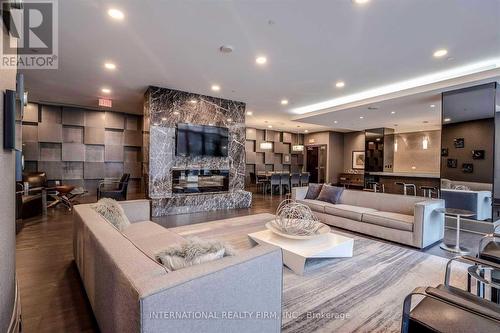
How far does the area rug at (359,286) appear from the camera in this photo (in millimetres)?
1900

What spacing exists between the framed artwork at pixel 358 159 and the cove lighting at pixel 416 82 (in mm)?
5801

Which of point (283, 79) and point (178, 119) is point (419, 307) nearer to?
point (283, 79)

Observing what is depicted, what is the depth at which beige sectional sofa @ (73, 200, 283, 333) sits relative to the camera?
1.00 metres

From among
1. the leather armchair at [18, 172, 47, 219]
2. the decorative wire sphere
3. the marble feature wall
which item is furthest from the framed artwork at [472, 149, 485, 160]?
the leather armchair at [18, 172, 47, 219]

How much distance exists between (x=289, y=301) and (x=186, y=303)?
1.42 meters

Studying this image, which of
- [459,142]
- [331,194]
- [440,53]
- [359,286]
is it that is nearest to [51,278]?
[359,286]

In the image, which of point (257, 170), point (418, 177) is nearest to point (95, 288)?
point (418, 177)

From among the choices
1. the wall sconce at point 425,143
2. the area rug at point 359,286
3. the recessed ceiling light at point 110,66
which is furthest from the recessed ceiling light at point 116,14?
the wall sconce at point 425,143

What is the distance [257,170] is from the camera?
482 inches

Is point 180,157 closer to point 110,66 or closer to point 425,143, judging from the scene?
point 110,66

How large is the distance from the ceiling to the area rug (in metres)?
3.06

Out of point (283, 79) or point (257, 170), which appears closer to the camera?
point (283, 79)

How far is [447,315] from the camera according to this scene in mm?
1257

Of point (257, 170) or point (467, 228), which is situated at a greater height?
point (257, 170)
